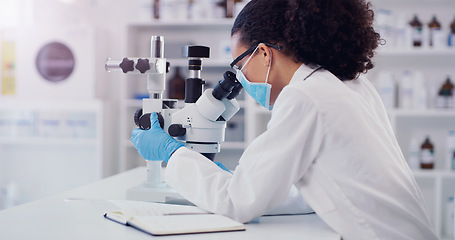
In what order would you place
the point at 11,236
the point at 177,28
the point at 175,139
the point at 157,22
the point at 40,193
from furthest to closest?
the point at 40,193 → the point at 177,28 → the point at 157,22 → the point at 175,139 → the point at 11,236

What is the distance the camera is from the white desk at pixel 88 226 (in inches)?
36.1

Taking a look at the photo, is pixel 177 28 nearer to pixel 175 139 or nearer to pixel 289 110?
pixel 175 139

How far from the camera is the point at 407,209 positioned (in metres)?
0.99

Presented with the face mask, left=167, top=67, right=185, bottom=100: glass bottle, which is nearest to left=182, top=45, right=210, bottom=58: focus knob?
the face mask

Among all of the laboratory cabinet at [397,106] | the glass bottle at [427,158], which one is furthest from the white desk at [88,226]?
the glass bottle at [427,158]

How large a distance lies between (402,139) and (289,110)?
2.38 metres

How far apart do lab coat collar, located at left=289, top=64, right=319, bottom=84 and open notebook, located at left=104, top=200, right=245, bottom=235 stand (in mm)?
367

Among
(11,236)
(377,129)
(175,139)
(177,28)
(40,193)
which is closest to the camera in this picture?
(11,236)

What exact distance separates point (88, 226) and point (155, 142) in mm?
327

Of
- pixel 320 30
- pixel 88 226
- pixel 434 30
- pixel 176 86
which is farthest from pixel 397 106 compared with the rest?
pixel 88 226

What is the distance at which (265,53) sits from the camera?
3.90 feet

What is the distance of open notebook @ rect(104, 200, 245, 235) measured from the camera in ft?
3.06

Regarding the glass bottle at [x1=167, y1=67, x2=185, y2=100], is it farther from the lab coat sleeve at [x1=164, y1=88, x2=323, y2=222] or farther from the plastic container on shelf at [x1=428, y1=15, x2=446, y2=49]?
the lab coat sleeve at [x1=164, y1=88, x2=323, y2=222]

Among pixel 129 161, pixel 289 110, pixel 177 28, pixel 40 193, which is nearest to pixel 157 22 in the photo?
pixel 177 28
